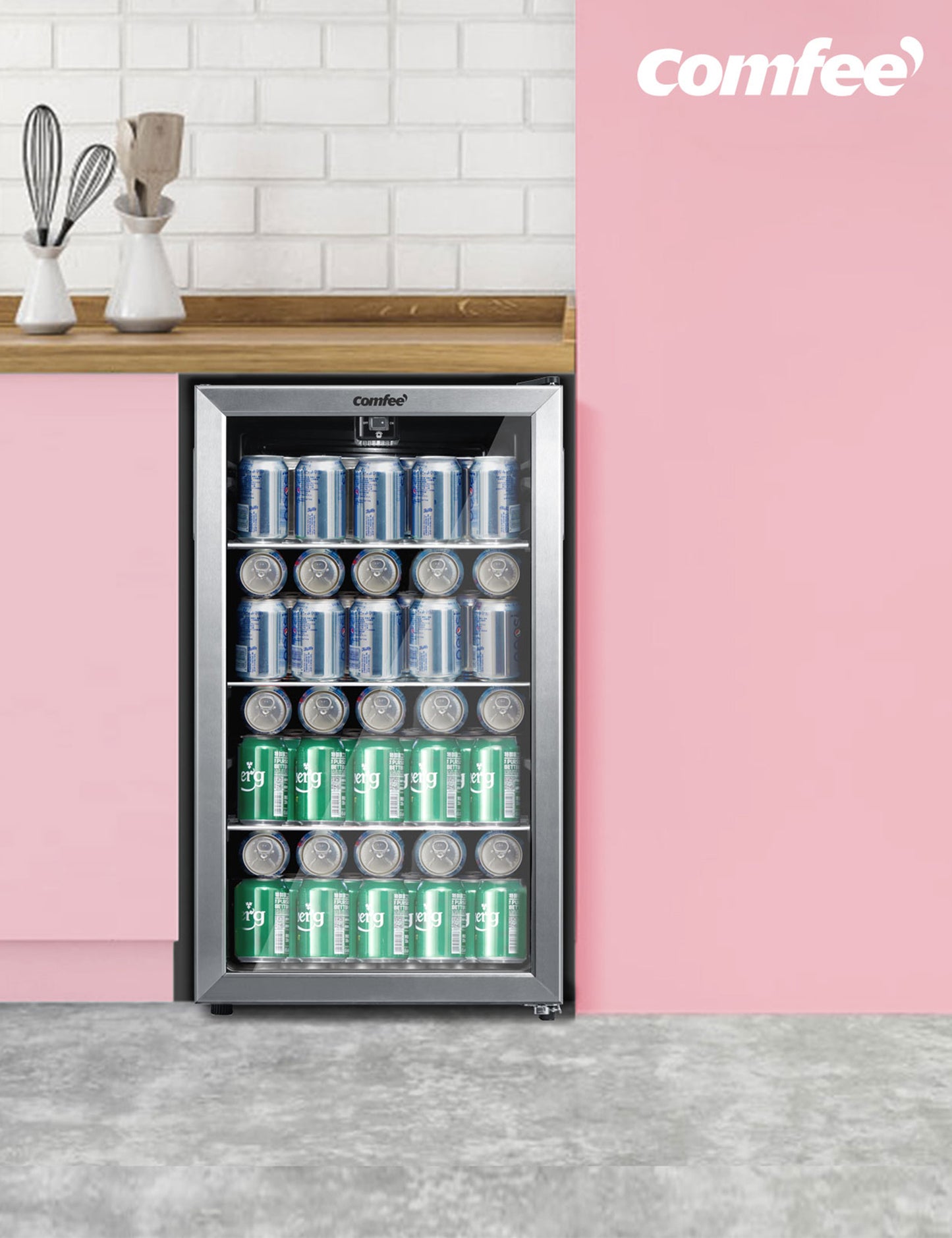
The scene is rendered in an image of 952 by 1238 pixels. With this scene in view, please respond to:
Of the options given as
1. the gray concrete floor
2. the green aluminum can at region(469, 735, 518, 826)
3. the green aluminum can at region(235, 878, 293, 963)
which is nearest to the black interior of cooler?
the green aluminum can at region(469, 735, 518, 826)

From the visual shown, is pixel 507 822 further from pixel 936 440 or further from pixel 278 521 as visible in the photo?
pixel 936 440

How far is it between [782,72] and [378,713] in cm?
145

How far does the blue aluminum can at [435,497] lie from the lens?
123 inches

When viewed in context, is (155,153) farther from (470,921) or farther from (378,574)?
(470,921)

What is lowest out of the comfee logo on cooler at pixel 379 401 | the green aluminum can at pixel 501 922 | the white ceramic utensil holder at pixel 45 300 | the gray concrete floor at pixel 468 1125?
the gray concrete floor at pixel 468 1125

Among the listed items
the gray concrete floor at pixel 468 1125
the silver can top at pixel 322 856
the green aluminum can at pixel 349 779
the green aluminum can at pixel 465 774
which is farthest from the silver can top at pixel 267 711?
the gray concrete floor at pixel 468 1125

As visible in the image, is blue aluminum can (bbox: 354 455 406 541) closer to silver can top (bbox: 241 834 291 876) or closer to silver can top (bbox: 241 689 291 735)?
silver can top (bbox: 241 689 291 735)

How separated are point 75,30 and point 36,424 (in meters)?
1.15

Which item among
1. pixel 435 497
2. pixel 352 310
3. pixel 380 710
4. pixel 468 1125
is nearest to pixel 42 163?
pixel 352 310

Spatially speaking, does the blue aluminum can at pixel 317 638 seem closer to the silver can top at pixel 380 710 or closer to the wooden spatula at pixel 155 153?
the silver can top at pixel 380 710

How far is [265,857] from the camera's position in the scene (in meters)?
3.20

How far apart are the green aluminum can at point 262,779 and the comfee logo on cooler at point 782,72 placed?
1.45m

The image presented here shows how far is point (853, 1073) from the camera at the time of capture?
2.87 metres

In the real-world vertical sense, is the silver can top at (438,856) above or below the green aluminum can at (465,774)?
below
